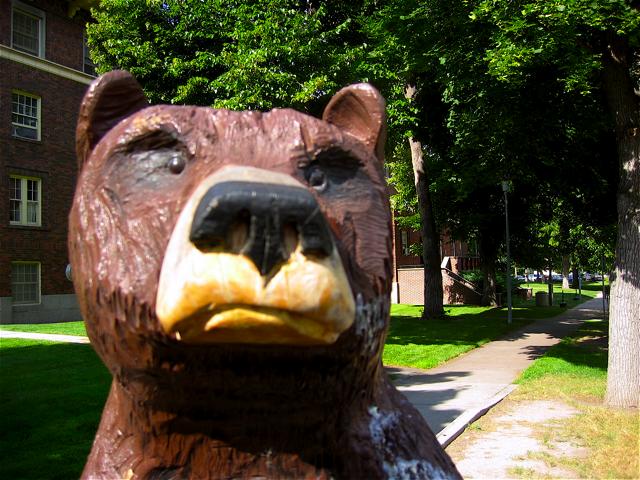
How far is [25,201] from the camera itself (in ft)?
57.3

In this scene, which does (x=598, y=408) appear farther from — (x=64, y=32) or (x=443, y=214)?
(x=64, y=32)

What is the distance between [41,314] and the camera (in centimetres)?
1767

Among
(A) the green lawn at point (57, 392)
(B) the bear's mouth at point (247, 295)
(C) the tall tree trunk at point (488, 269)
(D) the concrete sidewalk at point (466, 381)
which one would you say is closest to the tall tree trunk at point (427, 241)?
(A) the green lawn at point (57, 392)

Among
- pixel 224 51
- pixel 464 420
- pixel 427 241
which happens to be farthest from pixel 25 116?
pixel 464 420

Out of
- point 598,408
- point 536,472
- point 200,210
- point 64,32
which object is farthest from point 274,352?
point 64,32

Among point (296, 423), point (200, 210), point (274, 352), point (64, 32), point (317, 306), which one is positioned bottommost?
point (296, 423)

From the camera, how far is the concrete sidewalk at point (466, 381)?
22.2 ft

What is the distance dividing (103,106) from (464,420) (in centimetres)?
606

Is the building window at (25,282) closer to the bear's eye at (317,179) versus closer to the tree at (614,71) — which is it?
the tree at (614,71)

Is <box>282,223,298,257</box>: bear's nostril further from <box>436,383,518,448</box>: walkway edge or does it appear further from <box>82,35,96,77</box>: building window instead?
<box>82,35,96,77</box>: building window

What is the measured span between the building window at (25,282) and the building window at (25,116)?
4.06 meters

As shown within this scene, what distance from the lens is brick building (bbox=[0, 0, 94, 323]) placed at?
16.8 m

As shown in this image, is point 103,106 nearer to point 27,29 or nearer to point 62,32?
point 27,29

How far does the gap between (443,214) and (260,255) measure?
20.0 meters
